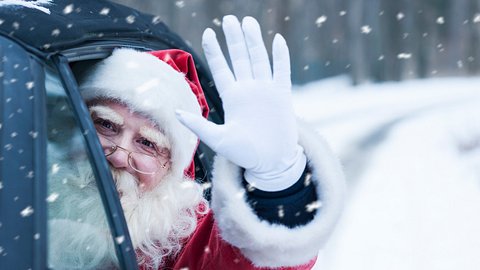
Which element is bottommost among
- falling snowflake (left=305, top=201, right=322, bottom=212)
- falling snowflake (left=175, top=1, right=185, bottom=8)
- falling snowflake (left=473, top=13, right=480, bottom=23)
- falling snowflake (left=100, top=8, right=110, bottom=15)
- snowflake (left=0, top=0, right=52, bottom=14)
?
falling snowflake (left=473, top=13, right=480, bottom=23)

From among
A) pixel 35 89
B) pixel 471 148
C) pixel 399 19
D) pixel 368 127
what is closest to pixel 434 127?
pixel 368 127

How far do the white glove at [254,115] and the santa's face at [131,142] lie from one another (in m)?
0.39

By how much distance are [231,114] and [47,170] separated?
0.55 meters

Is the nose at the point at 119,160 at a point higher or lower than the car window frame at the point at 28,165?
lower

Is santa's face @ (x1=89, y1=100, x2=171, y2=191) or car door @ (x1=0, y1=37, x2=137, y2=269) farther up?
car door @ (x1=0, y1=37, x2=137, y2=269)

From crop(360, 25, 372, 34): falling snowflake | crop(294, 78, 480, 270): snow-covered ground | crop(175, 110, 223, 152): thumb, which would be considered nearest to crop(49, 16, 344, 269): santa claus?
crop(175, 110, 223, 152): thumb

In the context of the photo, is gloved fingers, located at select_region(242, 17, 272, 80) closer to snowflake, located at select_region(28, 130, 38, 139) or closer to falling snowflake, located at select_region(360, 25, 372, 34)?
snowflake, located at select_region(28, 130, 38, 139)

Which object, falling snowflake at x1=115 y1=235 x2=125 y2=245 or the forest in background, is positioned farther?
the forest in background

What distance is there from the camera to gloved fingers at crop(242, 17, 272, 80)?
1.95 m

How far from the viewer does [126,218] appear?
2.17 m

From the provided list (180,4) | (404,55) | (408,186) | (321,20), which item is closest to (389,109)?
(180,4)

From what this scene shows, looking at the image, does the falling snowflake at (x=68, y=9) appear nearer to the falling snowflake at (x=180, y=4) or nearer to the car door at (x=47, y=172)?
the car door at (x=47, y=172)

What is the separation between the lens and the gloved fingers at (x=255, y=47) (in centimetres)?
195

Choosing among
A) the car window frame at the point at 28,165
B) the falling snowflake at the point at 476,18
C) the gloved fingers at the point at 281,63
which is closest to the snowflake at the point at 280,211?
the gloved fingers at the point at 281,63
